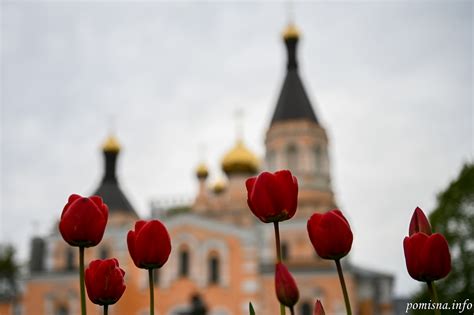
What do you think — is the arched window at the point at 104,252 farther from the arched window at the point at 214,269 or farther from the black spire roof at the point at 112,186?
the arched window at the point at 214,269

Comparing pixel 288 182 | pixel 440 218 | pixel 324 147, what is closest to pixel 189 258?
pixel 324 147

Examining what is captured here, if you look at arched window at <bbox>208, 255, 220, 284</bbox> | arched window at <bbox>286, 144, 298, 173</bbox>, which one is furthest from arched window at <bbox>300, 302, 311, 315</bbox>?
arched window at <bbox>286, 144, 298, 173</bbox>

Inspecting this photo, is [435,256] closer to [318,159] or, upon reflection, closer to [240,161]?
[318,159]

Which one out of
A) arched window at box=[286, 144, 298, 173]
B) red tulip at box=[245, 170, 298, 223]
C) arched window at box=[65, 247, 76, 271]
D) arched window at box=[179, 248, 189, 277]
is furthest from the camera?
arched window at box=[65, 247, 76, 271]

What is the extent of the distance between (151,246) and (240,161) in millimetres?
24724

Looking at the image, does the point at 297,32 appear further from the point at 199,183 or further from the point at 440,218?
the point at 440,218

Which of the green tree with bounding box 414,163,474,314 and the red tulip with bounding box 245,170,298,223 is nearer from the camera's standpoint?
the red tulip with bounding box 245,170,298,223

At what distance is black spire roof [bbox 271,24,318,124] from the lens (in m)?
24.5

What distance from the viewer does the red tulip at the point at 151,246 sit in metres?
1.96

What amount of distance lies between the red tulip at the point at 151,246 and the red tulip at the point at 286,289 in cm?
45

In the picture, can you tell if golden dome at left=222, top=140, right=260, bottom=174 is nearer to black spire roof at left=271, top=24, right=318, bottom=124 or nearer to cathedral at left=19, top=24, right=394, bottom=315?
cathedral at left=19, top=24, right=394, bottom=315

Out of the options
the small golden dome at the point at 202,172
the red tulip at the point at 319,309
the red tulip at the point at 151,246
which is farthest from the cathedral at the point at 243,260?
the red tulip at the point at 319,309

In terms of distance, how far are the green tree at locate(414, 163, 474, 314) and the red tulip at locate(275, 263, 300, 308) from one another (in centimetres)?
1555

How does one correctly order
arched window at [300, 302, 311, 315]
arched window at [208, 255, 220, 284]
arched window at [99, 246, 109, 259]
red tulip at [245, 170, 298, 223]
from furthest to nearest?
arched window at [99, 246, 109, 259] < arched window at [208, 255, 220, 284] < arched window at [300, 302, 311, 315] < red tulip at [245, 170, 298, 223]
